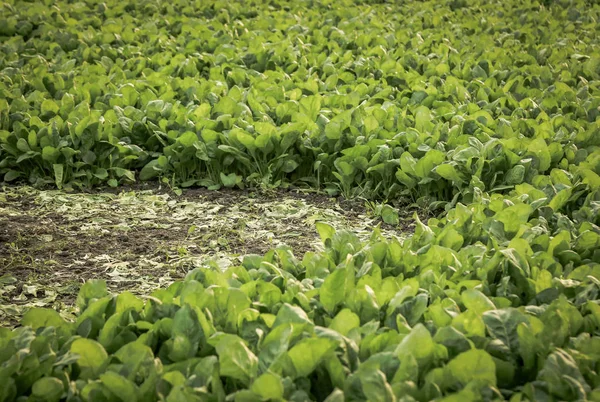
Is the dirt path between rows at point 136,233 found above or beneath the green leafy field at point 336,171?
beneath

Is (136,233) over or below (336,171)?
below

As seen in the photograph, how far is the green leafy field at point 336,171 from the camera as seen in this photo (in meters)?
2.13

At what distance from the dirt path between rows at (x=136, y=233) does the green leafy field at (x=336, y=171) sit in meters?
0.17

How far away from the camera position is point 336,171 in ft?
15.4

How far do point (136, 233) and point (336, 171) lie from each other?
1399mm

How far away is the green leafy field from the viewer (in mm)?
2135

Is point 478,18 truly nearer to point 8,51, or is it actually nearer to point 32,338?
point 8,51

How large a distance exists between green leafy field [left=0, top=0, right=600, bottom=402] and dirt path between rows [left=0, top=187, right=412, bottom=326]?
Answer: 6.8 inches

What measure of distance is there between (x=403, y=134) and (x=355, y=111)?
0.45 m

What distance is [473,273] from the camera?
2.82 m

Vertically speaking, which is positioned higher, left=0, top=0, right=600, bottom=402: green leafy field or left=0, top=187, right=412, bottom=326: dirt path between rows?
left=0, top=0, right=600, bottom=402: green leafy field

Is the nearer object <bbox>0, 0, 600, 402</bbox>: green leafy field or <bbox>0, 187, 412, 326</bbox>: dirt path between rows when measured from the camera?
<bbox>0, 0, 600, 402</bbox>: green leafy field

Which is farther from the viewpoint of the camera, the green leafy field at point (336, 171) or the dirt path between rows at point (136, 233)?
the dirt path between rows at point (136, 233)

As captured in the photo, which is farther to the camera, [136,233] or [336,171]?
[336,171]
